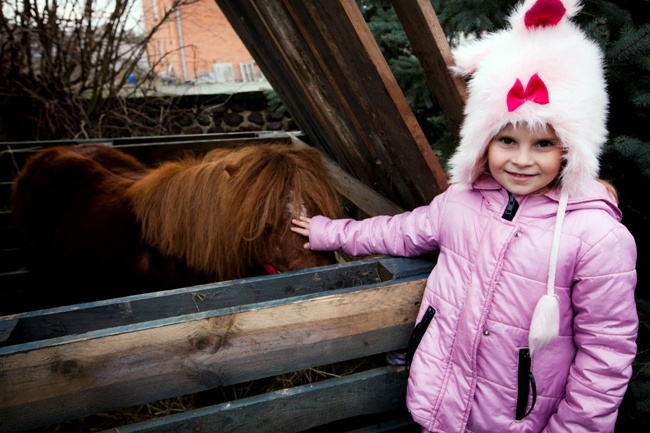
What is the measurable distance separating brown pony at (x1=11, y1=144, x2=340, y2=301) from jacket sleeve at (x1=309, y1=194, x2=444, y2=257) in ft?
0.42

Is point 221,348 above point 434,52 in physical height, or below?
below

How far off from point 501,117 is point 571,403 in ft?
2.89

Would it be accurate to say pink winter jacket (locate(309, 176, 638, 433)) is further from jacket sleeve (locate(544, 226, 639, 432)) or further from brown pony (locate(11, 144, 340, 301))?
brown pony (locate(11, 144, 340, 301))

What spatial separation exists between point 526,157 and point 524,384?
0.70 metres

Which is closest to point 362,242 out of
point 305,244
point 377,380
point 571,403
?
point 305,244

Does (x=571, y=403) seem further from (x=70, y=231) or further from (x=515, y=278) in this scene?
(x=70, y=231)

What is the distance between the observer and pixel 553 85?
1095mm

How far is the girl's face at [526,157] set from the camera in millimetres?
1152

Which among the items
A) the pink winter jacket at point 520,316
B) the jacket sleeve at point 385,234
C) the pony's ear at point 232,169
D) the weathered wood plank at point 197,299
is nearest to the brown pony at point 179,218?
the pony's ear at point 232,169

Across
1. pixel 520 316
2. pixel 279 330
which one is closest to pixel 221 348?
pixel 279 330

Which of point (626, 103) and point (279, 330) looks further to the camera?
point (626, 103)

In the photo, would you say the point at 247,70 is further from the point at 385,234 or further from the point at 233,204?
the point at 385,234

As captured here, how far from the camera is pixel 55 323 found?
120 centimetres

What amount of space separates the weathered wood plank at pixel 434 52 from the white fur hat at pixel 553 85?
0.29 meters
